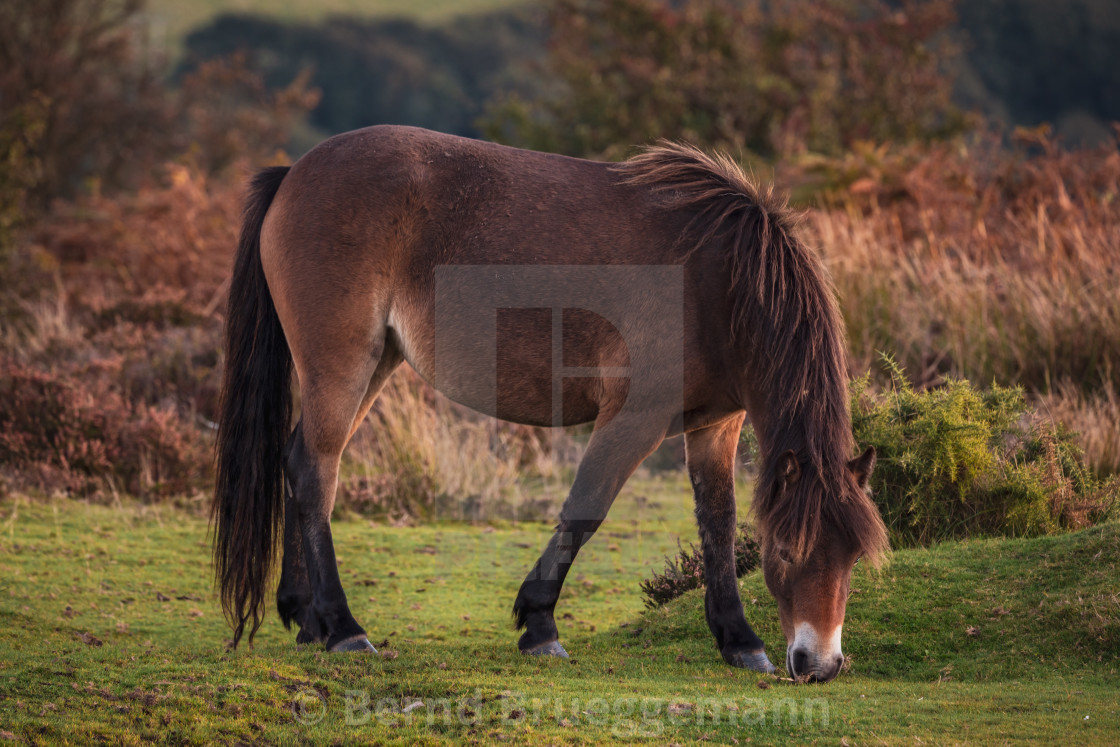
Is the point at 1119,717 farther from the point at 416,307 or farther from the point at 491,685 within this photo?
the point at 416,307

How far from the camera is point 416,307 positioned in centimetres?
524

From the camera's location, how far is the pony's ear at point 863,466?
430 centimetres

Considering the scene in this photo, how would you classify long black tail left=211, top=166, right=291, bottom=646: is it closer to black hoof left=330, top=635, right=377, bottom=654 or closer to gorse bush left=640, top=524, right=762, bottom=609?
black hoof left=330, top=635, right=377, bottom=654

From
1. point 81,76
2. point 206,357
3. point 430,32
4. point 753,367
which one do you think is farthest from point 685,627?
point 430,32

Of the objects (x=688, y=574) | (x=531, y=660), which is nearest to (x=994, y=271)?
(x=688, y=574)

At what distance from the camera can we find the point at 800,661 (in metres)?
4.09

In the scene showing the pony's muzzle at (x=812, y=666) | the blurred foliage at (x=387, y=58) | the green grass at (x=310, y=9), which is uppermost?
the green grass at (x=310, y=9)

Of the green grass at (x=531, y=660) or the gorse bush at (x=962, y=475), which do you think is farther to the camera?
the gorse bush at (x=962, y=475)

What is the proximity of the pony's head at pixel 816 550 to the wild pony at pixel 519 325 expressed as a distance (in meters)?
0.33

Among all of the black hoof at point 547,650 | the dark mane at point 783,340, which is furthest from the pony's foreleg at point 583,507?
the dark mane at point 783,340

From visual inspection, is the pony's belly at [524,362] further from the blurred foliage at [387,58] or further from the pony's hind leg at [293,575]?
the blurred foliage at [387,58]

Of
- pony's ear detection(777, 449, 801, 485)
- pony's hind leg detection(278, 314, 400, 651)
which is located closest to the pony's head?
pony's ear detection(777, 449, 801, 485)

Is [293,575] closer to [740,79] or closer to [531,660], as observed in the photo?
[531,660]

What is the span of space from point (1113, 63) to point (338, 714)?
122ft
